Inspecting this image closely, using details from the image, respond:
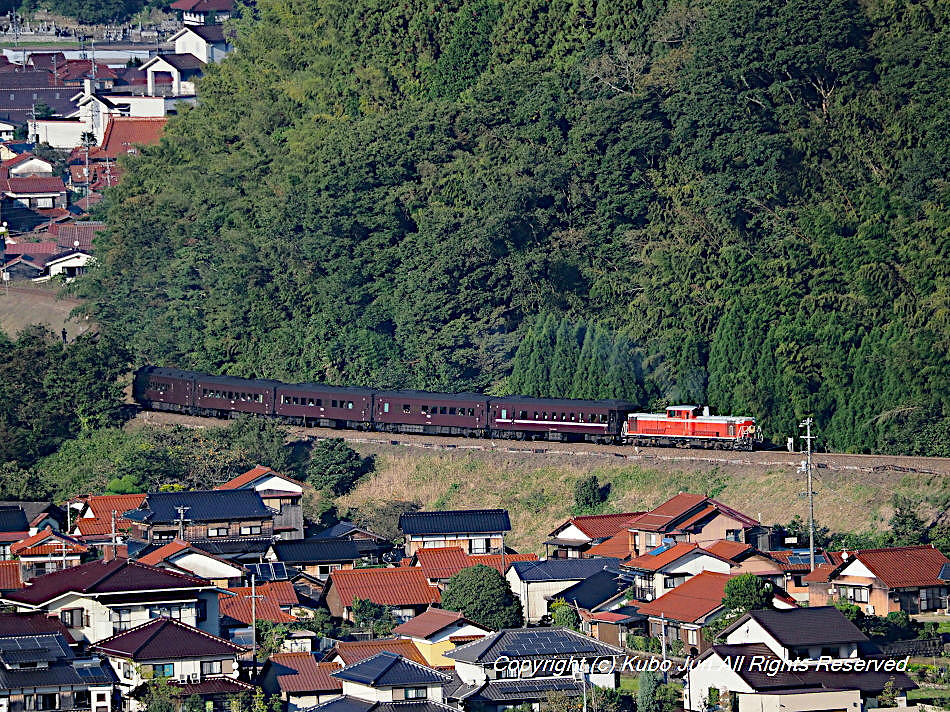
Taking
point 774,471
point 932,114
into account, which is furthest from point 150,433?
point 932,114

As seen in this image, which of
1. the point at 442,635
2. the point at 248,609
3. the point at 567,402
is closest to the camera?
the point at 442,635

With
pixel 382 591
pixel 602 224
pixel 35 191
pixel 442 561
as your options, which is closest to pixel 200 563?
pixel 382 591

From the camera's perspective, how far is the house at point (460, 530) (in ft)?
189

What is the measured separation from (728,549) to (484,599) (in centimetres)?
620

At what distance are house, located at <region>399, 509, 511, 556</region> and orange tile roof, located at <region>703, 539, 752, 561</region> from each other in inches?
283

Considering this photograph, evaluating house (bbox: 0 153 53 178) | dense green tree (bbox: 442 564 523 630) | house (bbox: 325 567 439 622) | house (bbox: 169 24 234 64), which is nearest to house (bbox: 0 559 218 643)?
house (bbox: 325 567 439 622)

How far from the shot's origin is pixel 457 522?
58156 mm

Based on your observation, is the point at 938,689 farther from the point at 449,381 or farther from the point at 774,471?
the point at 449,381

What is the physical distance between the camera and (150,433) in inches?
2793

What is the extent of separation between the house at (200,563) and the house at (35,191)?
48.1 meters

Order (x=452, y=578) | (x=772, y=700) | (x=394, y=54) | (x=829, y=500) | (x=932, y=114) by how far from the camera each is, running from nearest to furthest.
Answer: (x=772, y=700)
(x=452, y=578)
(x=829, y=500)
(x=932, y=114)
(x=394, y=54)

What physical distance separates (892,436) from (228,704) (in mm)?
24464

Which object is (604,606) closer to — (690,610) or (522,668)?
(690,610)

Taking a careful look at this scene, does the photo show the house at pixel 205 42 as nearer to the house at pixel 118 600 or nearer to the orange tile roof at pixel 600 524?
the orange tile roof at pixel 600 524
